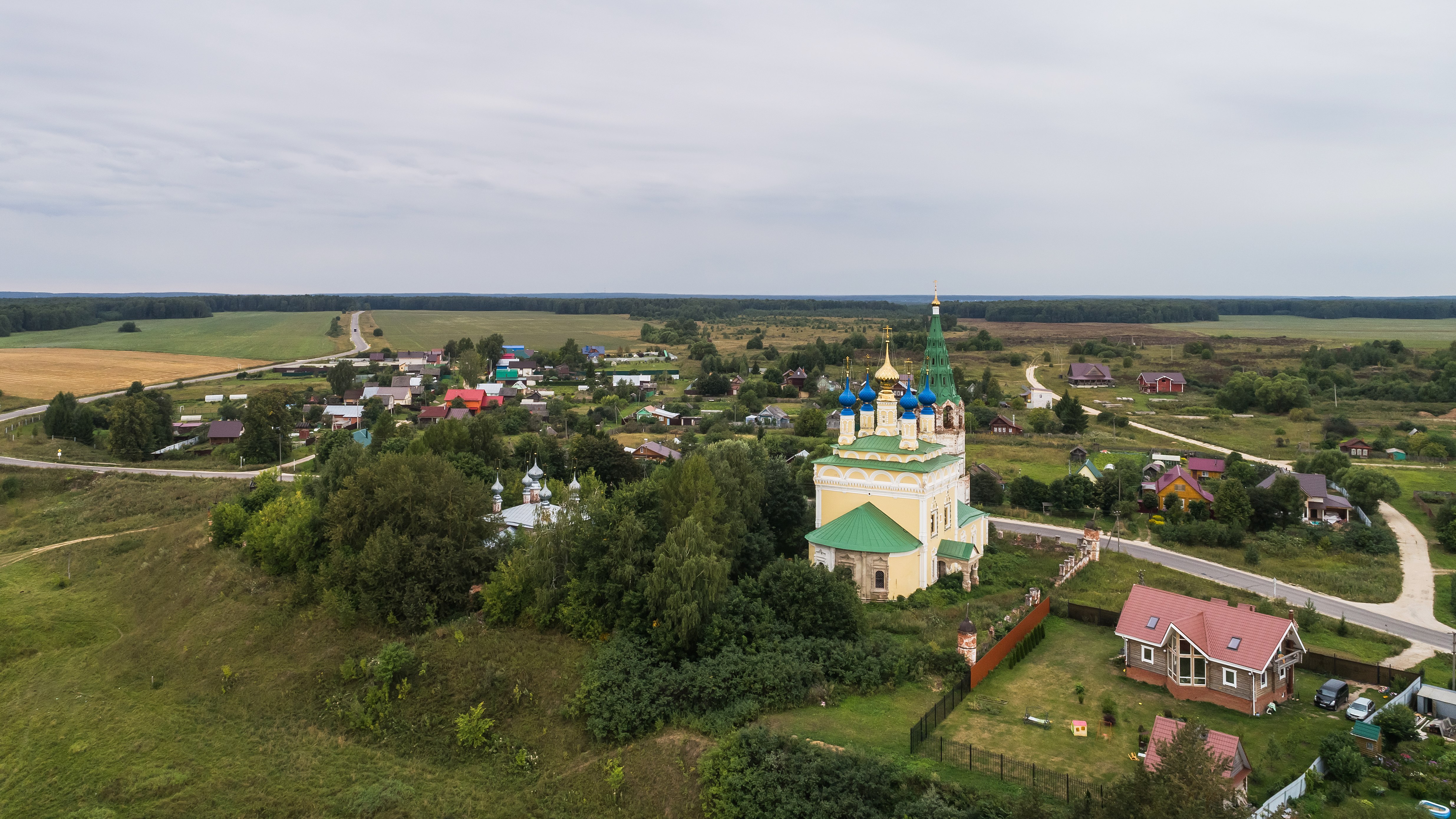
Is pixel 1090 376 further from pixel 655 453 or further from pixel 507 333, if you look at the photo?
pixel 507 333

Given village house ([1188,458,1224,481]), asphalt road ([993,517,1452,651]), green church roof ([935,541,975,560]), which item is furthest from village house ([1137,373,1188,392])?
green church roof ([935,541,975,560])

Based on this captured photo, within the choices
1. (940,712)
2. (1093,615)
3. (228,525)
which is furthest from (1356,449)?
(228,525)

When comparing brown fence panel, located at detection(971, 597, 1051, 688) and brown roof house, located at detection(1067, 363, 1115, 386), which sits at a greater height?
brown roof house, located at detection(1067, 363, 1115, 386)

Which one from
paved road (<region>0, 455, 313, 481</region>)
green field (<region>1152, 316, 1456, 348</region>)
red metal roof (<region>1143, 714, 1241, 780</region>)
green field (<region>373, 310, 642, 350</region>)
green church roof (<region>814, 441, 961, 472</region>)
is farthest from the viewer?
green field (<region>373, 310, 642, 350</region>)

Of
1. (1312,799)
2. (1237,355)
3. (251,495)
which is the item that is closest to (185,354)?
(251,495)

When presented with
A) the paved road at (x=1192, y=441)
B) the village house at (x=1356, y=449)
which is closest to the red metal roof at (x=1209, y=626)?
the paved road at (x=1192, y=441)

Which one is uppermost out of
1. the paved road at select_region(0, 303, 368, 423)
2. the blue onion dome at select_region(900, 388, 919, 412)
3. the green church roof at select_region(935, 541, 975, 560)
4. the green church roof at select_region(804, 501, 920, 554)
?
the blue onion dome at select_region(900, 388, 919, 412)

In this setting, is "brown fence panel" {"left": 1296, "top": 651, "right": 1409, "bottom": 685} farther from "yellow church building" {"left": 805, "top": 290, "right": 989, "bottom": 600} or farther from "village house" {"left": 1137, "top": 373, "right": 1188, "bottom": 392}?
"village house" {"left": 1137, "top": 373, "right": 1188, "bottom": 392}
